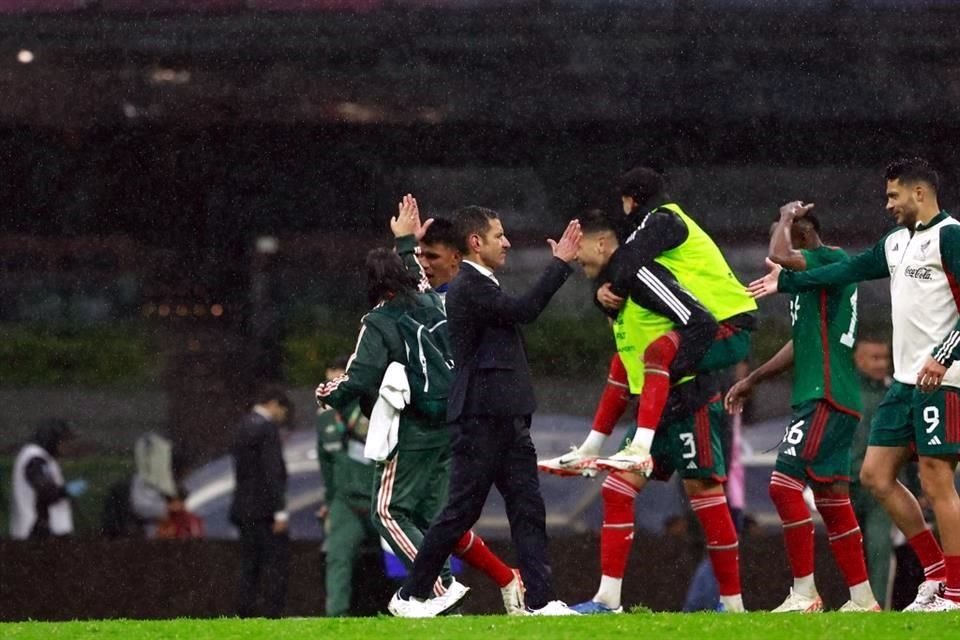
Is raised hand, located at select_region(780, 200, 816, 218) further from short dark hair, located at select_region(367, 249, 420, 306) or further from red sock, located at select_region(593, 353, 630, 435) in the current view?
short dark hair, located at select_region(367, 249, 420, 306)

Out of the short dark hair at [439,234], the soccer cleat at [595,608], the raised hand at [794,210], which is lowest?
the soccer cleat at [595,608]

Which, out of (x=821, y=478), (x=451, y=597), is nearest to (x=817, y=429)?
(x=821, y=478)

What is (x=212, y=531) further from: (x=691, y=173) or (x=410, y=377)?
(x=410, y=377)

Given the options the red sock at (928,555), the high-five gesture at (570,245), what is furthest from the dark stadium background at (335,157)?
the high-five gesture at (570,245)

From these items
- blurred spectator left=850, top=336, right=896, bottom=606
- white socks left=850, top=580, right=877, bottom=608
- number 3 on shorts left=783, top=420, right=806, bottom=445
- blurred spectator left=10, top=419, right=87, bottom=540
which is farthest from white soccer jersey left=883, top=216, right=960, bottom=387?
blurred spectator left=10, top=419, right=87, bottom=540

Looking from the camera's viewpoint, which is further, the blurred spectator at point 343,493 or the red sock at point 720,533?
the blurred spectator at point 343,493

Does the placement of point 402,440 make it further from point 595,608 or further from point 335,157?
point 335,157

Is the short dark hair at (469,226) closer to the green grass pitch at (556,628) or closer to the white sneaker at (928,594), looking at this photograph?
Answer: the green grass pitch at (556,628)

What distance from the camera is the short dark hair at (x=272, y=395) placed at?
13.7m

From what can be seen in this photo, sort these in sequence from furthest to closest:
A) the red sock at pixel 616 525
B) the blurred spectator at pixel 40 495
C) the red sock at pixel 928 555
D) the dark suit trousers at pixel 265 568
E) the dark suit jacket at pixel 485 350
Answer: the blurred spectator at pixel 40 495 < the dark suit trousers at pixel 265 568 < the red sock at pixel 616 525 < the red sock at pixel 928 555 < the dark suit jacket at pixel 485 350

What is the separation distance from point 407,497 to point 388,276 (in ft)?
3.18

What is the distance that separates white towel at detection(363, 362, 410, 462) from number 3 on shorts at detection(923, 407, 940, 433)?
2199 millimetres

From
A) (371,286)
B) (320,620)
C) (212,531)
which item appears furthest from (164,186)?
(320,620)

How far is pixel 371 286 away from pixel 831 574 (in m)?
4.91
